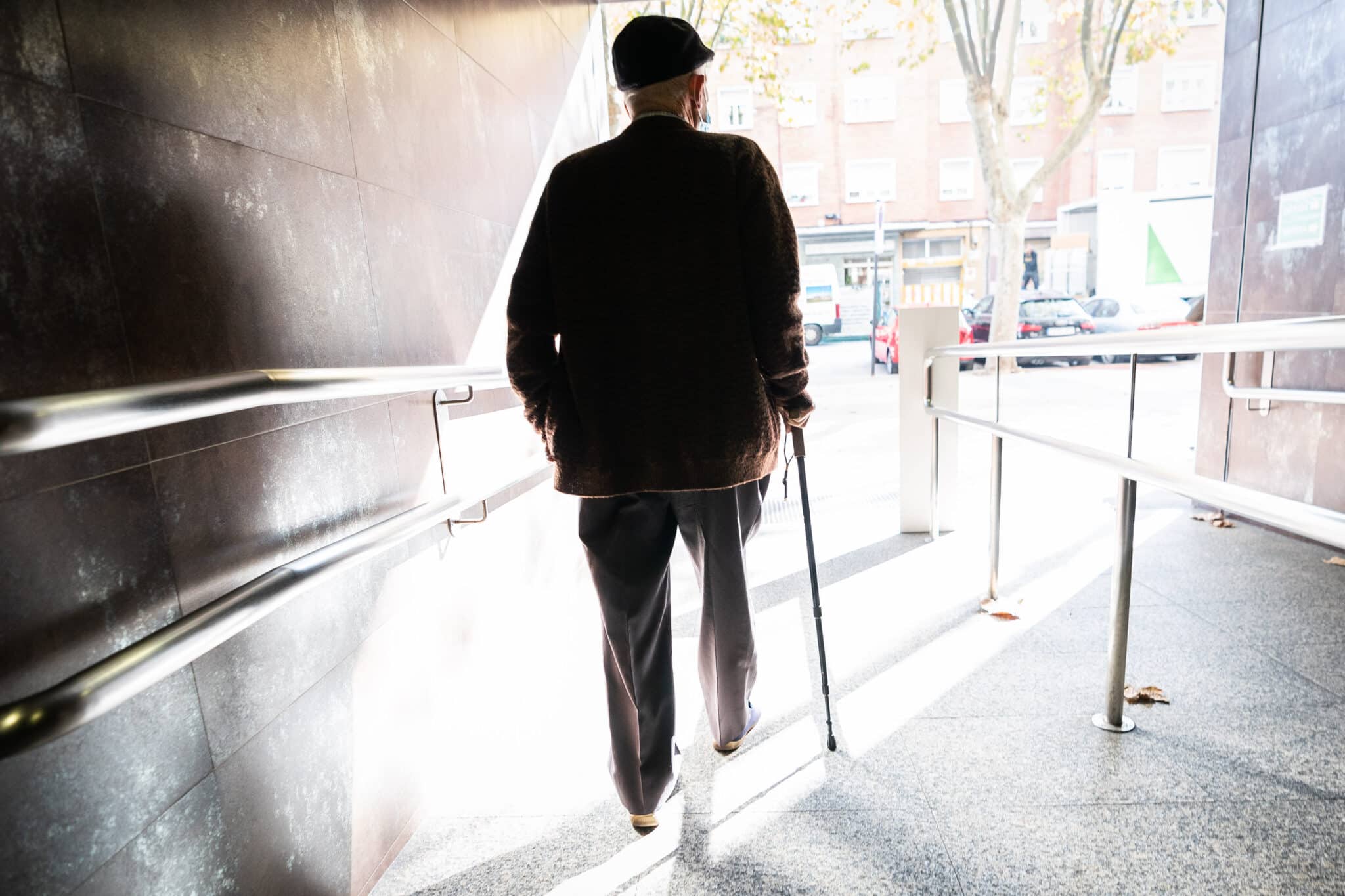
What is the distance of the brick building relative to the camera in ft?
79.7

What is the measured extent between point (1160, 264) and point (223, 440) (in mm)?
19146

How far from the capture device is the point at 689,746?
2.32 m

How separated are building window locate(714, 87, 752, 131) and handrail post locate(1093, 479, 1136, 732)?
24506 mm

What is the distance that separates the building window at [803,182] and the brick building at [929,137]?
0.03 metres

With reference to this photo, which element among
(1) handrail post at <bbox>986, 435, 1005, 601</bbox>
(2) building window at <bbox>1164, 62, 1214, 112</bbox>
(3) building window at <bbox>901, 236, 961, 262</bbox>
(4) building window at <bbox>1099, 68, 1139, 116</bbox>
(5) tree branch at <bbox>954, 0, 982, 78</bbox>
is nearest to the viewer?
(1) handrail post at <bbox>986, 435, 1005, 601</bbox>

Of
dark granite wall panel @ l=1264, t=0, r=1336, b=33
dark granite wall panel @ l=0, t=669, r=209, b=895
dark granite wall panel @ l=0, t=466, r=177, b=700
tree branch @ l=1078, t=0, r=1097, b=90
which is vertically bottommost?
dark granite wall panel @ l=0, t=669, r=209, b=895

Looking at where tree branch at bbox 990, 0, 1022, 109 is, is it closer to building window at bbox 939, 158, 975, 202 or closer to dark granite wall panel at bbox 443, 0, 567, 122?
dark granite wall panel at bbox 443, 0, 567, 122

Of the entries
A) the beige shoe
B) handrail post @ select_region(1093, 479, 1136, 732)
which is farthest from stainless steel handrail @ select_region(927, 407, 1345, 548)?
the beige shoe

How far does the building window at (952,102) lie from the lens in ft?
80.4

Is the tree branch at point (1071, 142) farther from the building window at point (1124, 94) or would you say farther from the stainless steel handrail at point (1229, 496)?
the building window at point (1124, 94)

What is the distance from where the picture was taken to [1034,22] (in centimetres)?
2488

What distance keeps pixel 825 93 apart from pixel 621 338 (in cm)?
2619

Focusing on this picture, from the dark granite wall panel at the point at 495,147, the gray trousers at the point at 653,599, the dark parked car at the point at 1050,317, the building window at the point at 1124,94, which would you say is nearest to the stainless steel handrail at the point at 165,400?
the gray trousers at the point at 653,599

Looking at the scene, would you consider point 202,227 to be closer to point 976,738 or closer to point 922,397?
point 976,738
